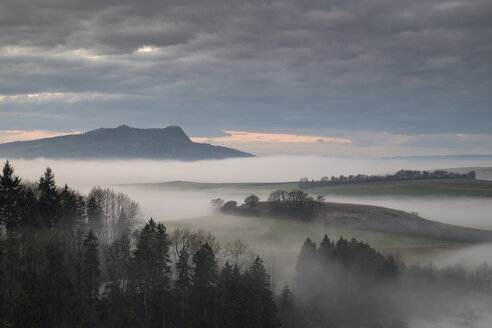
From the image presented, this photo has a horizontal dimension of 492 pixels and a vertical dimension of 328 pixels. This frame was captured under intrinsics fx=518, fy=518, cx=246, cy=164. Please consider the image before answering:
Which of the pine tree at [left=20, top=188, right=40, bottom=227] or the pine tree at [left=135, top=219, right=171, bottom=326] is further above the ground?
the pine tree at [left=20, top=188, right=40, bottom=227]

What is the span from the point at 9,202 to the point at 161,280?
24.3m

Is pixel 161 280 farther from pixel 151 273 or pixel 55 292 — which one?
pixel 55 292

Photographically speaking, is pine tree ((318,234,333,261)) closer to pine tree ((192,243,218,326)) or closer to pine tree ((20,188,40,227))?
pine tree ((192,243,218,326))

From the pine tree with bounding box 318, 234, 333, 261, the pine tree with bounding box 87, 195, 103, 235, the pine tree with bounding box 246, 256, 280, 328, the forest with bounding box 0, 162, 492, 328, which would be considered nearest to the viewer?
the forest with bounding box 0, 162, 492, 328

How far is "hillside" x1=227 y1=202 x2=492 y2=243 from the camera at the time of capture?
Result: 513 feet

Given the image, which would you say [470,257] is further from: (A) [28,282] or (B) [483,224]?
(A) [28,282]

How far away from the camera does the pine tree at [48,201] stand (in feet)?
265

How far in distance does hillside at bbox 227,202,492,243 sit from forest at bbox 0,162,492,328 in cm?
4271

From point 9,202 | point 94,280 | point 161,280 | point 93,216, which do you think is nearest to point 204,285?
point 161,280

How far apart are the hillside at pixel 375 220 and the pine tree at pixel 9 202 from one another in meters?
110

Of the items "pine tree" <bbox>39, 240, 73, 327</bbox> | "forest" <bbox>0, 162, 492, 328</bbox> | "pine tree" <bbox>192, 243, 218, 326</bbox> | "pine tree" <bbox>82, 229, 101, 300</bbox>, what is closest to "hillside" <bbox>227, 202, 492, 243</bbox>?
"forest" <bbox>0, 162, 492, 328</bbox>

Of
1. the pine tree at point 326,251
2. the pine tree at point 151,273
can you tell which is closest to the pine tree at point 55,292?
the pine tree at point 151,273

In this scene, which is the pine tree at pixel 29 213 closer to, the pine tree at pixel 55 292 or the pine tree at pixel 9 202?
the pine tree at pixel 9 202

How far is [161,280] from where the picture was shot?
75.4 metres
